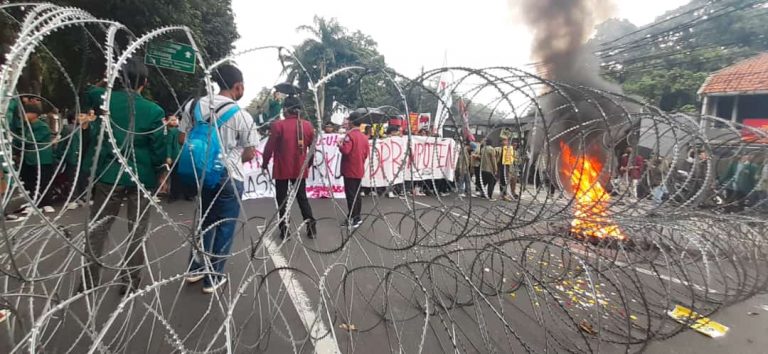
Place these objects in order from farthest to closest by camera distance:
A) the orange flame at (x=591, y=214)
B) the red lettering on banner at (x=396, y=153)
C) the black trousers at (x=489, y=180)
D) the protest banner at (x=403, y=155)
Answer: the black trousers at (x=489, y=180) → the red lettering on banner at (x=396, y=153) → the protest banner at (x=403, y=155) → the orange flame at (x=591, y=214)

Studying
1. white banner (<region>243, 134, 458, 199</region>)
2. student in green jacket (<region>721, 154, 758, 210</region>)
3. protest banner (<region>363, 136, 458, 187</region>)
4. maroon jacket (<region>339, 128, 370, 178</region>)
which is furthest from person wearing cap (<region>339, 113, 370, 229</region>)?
student in green jacket (<region>721, 154, 758, 210</region>)

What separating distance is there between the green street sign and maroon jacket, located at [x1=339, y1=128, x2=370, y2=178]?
9.12ft

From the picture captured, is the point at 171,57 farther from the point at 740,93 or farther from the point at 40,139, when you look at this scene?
the point at 740,93

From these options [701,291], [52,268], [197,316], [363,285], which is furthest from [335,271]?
[701,291]

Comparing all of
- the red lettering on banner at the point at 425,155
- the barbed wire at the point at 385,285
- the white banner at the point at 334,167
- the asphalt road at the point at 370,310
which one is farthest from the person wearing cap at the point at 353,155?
the red lettering on banner at the point at 425,155

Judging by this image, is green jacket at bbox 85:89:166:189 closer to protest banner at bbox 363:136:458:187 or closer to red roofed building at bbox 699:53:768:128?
protest banner at bbox 363:136:458:187

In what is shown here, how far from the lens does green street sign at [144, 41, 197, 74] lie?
329 centimetres

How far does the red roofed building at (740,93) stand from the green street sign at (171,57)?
23916mm

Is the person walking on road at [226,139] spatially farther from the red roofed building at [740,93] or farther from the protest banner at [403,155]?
the red roofed building at [740,93]

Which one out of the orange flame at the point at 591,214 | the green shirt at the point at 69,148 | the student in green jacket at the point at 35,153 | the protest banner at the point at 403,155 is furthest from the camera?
the protest banner at the point at 403,155

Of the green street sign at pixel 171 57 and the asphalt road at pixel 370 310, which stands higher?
the green street sign at pixel 171 57

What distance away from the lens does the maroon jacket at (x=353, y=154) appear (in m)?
6.09

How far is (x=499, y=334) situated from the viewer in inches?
123

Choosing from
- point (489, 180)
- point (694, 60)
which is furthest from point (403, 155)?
point (694, 60)
